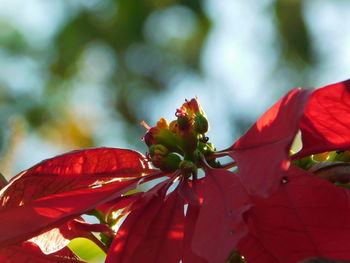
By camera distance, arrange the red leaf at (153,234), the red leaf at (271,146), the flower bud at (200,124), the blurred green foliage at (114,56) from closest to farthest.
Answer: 1. the red leaf at (271,146)
2. the red leaf at (153,234)
3. the flower bud at (200,124)
4. the blurred green foliage at (114,56)

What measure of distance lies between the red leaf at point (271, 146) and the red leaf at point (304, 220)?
0.15ft

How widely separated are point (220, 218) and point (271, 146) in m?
0.06

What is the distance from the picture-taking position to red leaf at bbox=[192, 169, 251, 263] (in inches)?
18.3

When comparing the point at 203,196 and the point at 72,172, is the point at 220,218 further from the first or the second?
the point at 72,172

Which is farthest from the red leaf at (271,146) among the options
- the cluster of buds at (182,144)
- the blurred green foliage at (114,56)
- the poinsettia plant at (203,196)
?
the blurred green foliage at (114,56)

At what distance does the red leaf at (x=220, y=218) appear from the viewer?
464 millimetres

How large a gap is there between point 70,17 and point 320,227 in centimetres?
671

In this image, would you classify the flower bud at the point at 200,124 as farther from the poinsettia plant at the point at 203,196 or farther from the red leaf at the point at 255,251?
the red leaf at the point at 255,251

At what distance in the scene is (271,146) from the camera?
19.1 inches

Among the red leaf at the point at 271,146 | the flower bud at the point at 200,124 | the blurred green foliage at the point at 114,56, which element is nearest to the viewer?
the red leaf at the point at 271,146

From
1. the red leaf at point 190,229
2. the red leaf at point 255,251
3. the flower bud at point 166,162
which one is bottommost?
the red leaf at point 255,251

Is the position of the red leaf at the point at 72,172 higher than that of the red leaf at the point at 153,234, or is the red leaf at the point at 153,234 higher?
the red leaf at the point at 72,172

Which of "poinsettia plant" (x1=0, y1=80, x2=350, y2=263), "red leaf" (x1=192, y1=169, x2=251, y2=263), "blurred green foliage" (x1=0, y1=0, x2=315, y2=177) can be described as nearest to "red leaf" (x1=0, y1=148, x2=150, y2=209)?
"poinsettia plant" (x1=0, y1=80, x2=350, y2=263)

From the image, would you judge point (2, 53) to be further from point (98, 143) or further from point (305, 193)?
point (305, 193)
